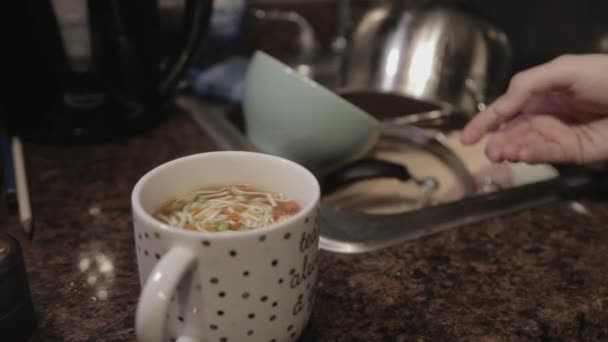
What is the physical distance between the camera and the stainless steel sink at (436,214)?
23.6 inches

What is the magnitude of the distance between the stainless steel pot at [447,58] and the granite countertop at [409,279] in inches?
13.5

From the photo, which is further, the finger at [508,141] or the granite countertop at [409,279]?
the finger at [508,141]

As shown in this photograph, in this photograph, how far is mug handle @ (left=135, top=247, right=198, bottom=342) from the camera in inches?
13.4

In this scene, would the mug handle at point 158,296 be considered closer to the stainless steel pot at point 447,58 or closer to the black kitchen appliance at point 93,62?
the black kitchen appliance at point 93,62

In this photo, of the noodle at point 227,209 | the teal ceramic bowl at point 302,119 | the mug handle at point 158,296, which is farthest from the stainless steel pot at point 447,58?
the mug handle at point 158,296

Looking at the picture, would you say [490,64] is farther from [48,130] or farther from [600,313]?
[48,130]

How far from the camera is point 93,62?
0.79 metres

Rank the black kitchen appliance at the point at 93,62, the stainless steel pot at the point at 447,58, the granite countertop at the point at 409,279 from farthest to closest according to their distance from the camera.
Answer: the stainless steel pot at the point at 447,58, the black kitchen appliance at the point at 93,62, the granite countertop at the point at 409,279

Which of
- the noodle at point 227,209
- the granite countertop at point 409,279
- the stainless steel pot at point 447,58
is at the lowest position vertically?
the granite countertop at point 409,279

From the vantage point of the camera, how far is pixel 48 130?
0.83 m

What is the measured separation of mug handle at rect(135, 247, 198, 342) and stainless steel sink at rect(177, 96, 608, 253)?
27cm

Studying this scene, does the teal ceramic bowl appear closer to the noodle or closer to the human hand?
the human hand

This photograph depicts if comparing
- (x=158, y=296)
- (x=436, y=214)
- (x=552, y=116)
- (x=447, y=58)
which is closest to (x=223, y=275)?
(x=158, y=296)

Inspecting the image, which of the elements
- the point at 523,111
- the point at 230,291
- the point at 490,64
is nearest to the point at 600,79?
the point at 523,111
